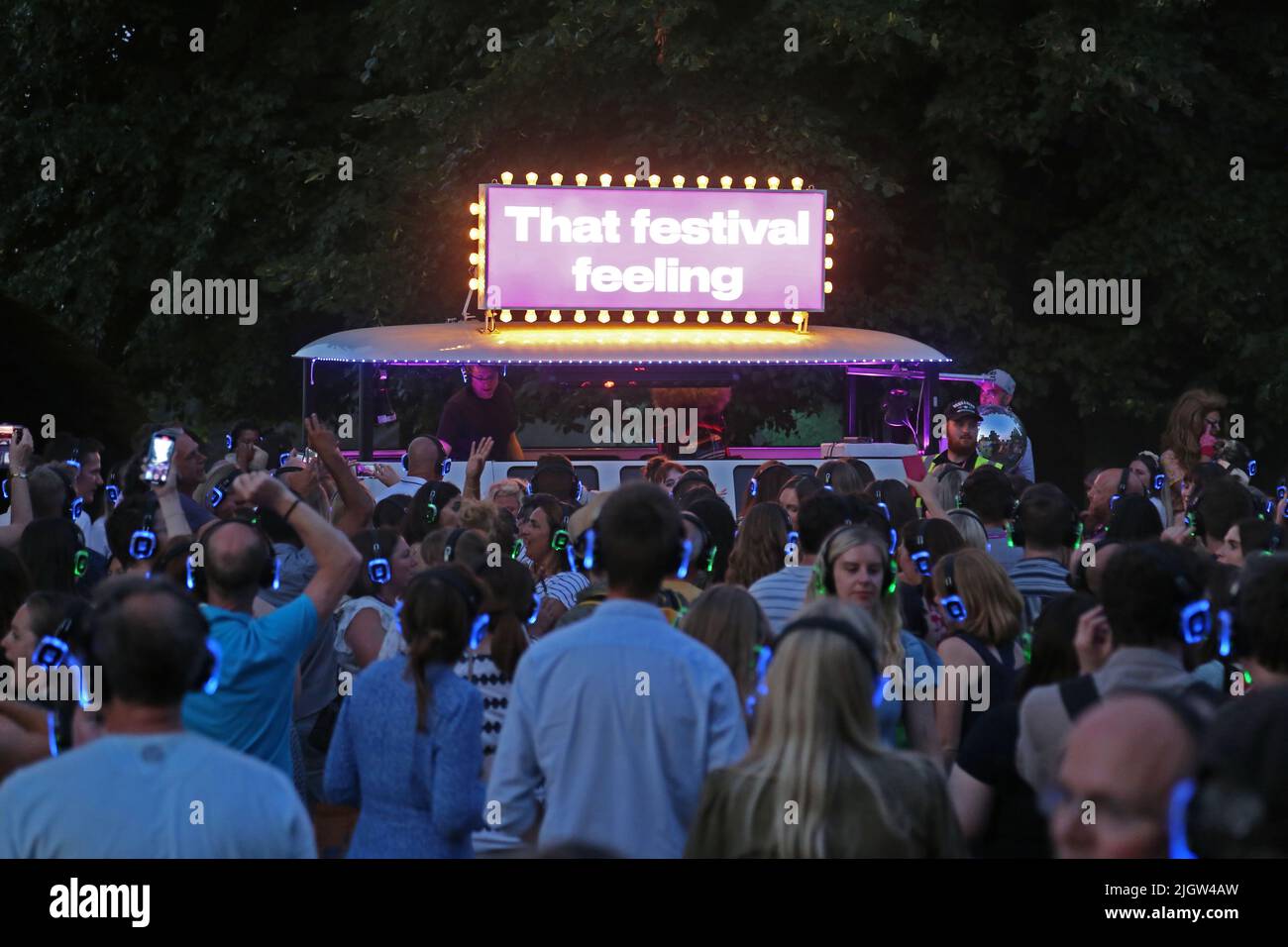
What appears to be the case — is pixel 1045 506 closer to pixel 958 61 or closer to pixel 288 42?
pixel 958 61

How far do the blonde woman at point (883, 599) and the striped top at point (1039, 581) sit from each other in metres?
1.03

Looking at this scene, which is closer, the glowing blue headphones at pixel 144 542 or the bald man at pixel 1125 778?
the bald man at pixel 1125 778

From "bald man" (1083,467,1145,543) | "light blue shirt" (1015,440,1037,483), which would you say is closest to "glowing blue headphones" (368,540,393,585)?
"bald man" (1083,467,1145,543)

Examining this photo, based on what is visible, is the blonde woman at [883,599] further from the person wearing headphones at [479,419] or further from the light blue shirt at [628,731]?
the person wearing headphones at [479,419]

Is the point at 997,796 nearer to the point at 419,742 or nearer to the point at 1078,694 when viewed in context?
the point at 1078,694

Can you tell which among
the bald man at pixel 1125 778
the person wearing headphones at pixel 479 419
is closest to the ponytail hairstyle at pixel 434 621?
the bald man at pixel 1125 778

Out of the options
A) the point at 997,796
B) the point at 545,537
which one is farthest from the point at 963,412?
the point at 997,796

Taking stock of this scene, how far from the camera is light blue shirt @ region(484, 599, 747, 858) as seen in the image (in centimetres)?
418

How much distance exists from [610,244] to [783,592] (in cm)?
860

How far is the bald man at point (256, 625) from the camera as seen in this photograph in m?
5.11

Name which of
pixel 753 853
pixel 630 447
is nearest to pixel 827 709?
pixel 753 853

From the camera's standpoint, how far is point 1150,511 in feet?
25.0

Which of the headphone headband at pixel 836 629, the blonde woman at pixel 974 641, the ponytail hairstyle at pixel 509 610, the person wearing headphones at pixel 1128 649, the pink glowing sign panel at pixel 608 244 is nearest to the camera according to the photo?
the headphone headband at pixel 836 629
